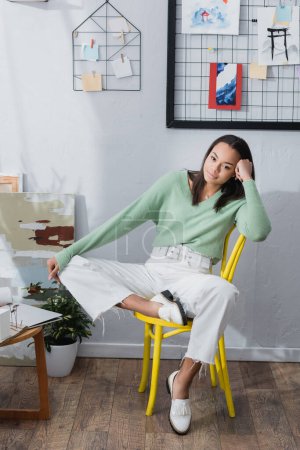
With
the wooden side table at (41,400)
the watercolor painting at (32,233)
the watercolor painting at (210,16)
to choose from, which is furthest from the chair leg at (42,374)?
the watercolor painting at (210,16)

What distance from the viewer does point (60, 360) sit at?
8.74 ft

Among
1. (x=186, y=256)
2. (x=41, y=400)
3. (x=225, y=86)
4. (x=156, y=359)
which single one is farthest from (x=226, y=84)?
(x=41, y=400)

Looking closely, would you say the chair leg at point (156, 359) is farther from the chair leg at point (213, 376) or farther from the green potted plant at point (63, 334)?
the green potted plant at point (63, 334)

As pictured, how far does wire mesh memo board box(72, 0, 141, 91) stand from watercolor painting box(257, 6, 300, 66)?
534 millimetres

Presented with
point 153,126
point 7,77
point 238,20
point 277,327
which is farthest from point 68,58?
point 277,327

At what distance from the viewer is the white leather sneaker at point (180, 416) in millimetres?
2236

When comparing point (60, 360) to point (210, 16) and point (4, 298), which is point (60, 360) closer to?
point (4, 298)

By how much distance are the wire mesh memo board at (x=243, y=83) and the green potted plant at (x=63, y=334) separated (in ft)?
3.05

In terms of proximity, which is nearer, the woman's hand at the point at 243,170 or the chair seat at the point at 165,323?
the chair seat at the point at 165,323

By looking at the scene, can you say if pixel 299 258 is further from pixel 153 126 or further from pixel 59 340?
pixel 59 340

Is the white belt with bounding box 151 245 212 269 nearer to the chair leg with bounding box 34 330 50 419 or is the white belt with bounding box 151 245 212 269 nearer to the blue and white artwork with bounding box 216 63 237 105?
the chair leg with bounding box 34 330 50 419

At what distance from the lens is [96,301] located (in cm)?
232

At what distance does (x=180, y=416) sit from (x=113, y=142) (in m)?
1.22

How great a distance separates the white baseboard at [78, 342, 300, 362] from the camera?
2918mm
